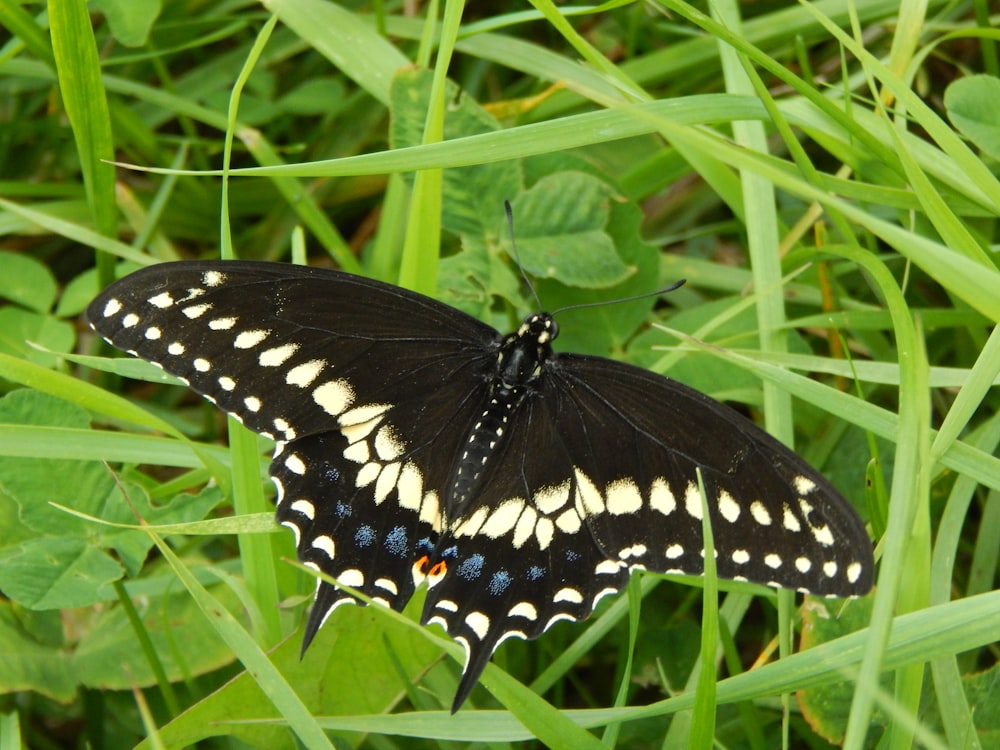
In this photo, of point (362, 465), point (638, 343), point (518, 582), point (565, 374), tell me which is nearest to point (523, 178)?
point (638, 343)

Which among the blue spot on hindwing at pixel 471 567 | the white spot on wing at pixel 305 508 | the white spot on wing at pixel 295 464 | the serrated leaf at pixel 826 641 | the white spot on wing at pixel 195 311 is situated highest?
the white spot on wing at pixel 195 311

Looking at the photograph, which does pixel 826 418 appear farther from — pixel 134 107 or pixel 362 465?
pixel 134 107

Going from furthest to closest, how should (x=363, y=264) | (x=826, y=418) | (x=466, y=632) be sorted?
1. (x=363, y=264)
2. (x=826, y=418)
3. (x=466, y=632)

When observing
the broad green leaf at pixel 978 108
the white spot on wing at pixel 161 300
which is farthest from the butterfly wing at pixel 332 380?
the broad green leaf at pixel 978 108

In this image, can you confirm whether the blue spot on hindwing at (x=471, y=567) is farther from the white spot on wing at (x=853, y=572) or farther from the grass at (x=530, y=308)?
the white spot on wing at (x=853, y=572)

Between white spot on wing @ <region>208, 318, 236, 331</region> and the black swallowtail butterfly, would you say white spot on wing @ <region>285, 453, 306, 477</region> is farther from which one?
white spot on wing @ <region>208, 318, 236, 331</region>

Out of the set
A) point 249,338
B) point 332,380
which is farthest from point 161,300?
point 332,380
